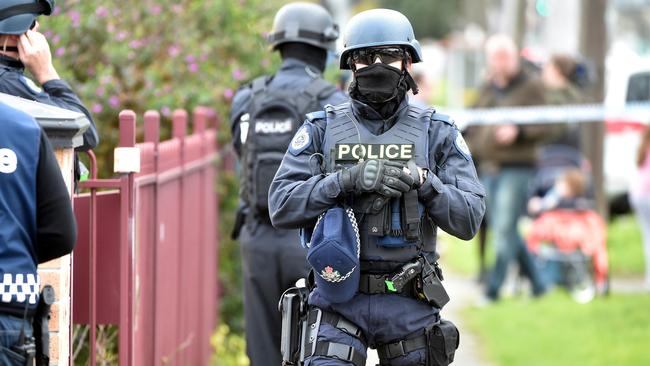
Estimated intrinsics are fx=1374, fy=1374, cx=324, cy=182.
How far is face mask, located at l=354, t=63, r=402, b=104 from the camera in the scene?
16.5 ft

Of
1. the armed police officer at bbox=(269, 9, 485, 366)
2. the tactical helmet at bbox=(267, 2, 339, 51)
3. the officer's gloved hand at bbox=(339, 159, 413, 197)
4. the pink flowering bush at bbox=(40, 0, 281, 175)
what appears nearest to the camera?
the officer's gloved hand at bbox=(339, 159, 413, 197)

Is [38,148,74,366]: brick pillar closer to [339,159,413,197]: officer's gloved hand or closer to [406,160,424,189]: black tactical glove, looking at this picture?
[339,159,413,197]: officer's gloved hand

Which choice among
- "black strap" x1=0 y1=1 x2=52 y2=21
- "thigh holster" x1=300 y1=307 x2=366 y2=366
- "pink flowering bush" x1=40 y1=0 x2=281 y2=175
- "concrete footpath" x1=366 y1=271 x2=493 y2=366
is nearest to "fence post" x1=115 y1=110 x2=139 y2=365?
"black strap" x1=0 y1=1 x2=52 y2=21

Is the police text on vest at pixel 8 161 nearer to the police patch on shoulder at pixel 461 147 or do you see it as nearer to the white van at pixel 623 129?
the police patch on shoulder at pixel 461 147

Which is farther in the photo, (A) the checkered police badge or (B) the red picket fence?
(B) the red picket fence

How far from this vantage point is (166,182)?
6.84 m

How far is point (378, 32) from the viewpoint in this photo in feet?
16.6

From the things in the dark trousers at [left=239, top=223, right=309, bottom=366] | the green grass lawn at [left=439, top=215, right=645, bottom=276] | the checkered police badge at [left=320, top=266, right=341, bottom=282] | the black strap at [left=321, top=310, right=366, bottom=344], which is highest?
the checkered police badge at [left=320, top=266, right=341, bottom=282]

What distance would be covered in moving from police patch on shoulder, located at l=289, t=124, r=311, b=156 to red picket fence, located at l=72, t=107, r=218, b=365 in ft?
2.63

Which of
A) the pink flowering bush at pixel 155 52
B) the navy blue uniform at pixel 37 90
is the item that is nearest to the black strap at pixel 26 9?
the navy blue uniform at pixel 37 90

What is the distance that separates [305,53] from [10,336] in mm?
3126

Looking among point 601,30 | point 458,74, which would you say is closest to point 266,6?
point 601,30

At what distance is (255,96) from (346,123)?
1.67 m

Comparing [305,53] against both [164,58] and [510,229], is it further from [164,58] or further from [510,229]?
[510,229]
